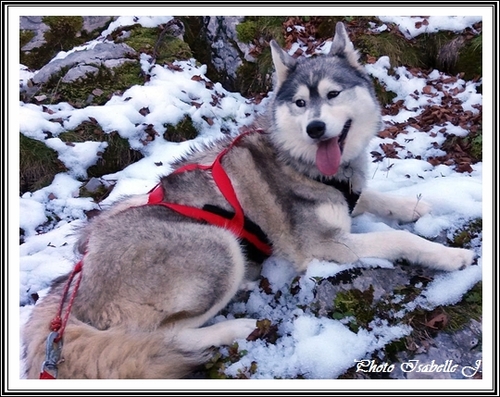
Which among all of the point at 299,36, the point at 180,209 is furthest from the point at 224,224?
the point at 299,36

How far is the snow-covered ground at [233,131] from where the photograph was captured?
10.7ft

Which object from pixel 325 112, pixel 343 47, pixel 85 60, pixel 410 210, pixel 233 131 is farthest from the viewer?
pixel 85 60

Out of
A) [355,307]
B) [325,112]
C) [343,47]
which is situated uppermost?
[343,47]

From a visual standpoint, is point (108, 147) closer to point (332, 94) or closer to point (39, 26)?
point (332, 94)

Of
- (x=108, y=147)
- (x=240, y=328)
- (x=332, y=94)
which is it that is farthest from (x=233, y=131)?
(x=240, y=328)

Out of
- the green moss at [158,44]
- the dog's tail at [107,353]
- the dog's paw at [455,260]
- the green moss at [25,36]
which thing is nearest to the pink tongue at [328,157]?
the dog's paw at [455,260]

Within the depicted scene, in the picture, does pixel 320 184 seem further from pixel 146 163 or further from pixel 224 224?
pixel 146 163

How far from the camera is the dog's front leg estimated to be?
4.25m

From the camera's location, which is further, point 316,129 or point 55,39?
point 55,39

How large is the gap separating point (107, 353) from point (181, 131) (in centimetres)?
463

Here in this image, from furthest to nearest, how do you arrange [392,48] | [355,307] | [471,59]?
[392,48]
[471,59]
[355,307]

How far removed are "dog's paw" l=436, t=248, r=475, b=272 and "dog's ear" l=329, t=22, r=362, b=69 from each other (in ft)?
6.86

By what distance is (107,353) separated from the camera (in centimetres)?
283

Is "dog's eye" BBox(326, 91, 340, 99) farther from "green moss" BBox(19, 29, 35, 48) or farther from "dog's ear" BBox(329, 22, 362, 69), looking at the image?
"green moss" BBox(19, 29, 35, 48)
